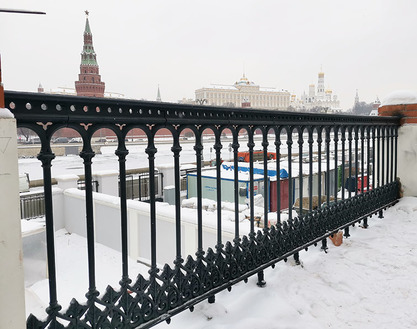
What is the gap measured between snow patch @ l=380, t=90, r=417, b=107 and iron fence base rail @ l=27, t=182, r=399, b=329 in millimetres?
2508

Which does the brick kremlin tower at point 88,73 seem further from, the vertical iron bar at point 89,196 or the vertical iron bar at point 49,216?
the vertical iron bar at point 49,216

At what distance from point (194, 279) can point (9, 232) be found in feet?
4.21

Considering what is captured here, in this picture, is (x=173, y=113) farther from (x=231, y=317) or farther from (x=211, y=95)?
(x=211, y=95)

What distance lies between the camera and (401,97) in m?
5.53

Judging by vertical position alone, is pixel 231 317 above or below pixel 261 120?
below

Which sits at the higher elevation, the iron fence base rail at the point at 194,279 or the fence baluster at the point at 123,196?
the fence baluster at the point at 123,196

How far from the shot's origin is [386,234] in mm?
4164

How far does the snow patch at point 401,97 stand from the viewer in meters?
5.45

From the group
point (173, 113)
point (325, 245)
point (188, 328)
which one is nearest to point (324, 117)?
point (325, 245)

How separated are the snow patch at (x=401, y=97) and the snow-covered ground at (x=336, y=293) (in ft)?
7.25

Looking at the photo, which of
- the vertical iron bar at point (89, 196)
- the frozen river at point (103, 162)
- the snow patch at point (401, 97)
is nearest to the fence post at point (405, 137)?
the snow patch at point (401, 97)

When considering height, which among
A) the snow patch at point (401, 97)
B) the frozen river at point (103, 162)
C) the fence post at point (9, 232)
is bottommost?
the frozen river at point (103, 162)

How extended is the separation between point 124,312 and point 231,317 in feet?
2.61

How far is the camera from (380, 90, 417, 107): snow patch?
5.45m
